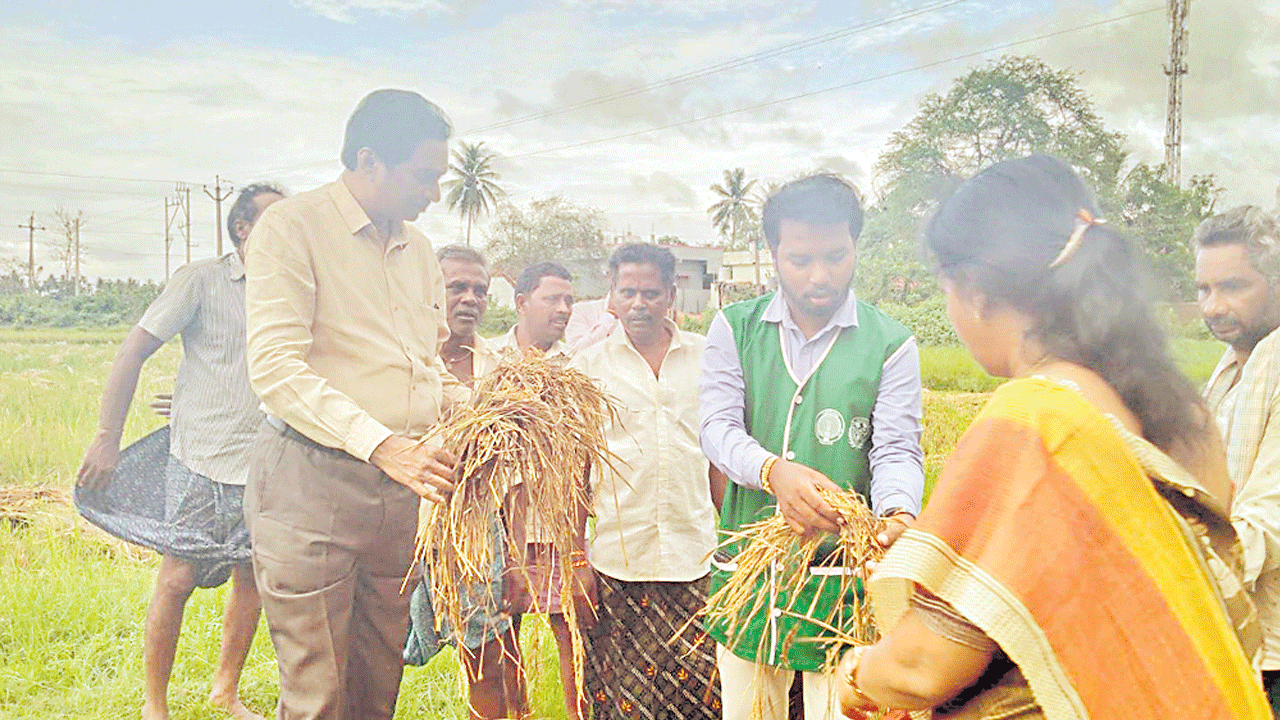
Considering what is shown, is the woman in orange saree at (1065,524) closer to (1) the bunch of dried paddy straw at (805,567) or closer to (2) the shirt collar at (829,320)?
(1) the bunch of dried paddy straw at (805,567)

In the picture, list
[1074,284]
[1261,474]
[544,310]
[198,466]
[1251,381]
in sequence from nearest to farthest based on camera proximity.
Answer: [1074,284] < [1261,474] < [1251,381] < [198,466] < [544,310]

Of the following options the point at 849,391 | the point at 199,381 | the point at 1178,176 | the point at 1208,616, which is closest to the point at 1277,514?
the point at 1208,616

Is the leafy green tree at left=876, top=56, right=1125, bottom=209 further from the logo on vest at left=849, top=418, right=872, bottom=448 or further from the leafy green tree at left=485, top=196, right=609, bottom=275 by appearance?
the logo on vest at left=849, top=418, right=872, bottom=448

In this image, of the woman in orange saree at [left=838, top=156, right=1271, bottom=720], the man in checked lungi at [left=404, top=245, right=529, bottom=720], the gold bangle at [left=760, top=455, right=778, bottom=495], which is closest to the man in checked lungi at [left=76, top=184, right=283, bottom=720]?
the man in checked lungi at [left=404, top=245, right=529, bottom=720]

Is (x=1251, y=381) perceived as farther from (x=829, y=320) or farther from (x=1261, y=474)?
(x=829, y=320)

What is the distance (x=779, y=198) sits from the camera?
2645mm

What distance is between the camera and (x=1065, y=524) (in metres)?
1.40

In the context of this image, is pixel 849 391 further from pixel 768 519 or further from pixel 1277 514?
pixel 1277 514

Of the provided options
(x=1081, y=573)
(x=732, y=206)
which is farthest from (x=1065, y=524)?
(x=732, y=206)

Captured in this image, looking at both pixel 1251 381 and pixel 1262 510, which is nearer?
pixel 1262 510

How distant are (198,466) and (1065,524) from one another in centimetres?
343

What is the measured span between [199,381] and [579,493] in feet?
6.35

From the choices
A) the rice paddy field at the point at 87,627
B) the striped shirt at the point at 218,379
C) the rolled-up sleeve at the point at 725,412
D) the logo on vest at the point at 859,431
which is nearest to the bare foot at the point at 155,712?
the rice paddy field at the point at 87,627

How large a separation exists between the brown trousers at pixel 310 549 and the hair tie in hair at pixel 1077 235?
1.93 m
